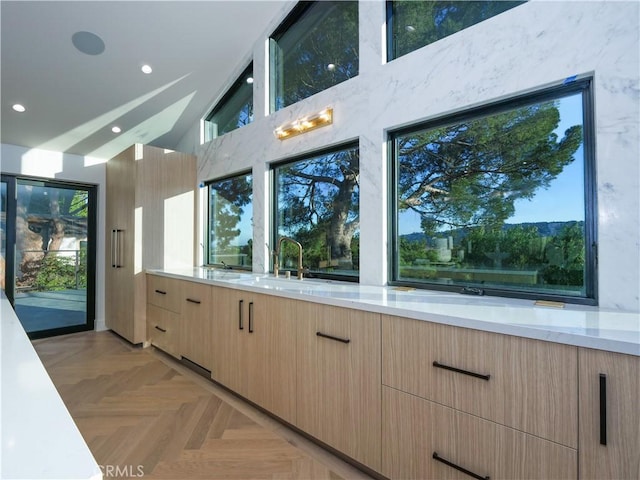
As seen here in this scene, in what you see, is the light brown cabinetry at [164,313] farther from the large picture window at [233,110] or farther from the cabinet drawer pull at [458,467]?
the cabinet drawer pull at [458,467]

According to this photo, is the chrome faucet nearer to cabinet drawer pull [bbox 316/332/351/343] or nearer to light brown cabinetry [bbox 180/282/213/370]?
light brown cabinetry [bbox 180/282/213/370]

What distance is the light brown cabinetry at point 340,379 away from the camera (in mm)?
1574

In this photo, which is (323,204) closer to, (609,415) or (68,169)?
(609,415)

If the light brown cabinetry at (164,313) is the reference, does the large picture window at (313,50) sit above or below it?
above

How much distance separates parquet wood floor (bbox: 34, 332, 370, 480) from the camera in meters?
1.73

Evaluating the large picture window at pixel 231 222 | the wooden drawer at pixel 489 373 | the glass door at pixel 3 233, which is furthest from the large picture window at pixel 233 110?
the wooden drawer at pixel 489 373

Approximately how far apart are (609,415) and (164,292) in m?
3.41

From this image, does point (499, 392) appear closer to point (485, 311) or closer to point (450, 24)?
A: point (485, 311)

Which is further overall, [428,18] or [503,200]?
[428,18]

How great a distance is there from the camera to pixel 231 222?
377cm

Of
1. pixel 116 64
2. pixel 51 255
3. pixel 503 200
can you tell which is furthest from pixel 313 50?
pixel 51 255

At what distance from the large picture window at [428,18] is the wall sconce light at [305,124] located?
59 cm

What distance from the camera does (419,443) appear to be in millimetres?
1410

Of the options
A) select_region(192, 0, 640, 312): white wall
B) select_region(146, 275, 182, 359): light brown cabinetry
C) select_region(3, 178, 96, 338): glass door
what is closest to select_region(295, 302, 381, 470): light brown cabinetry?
select_region(192, 0, 640, 312): white wall
